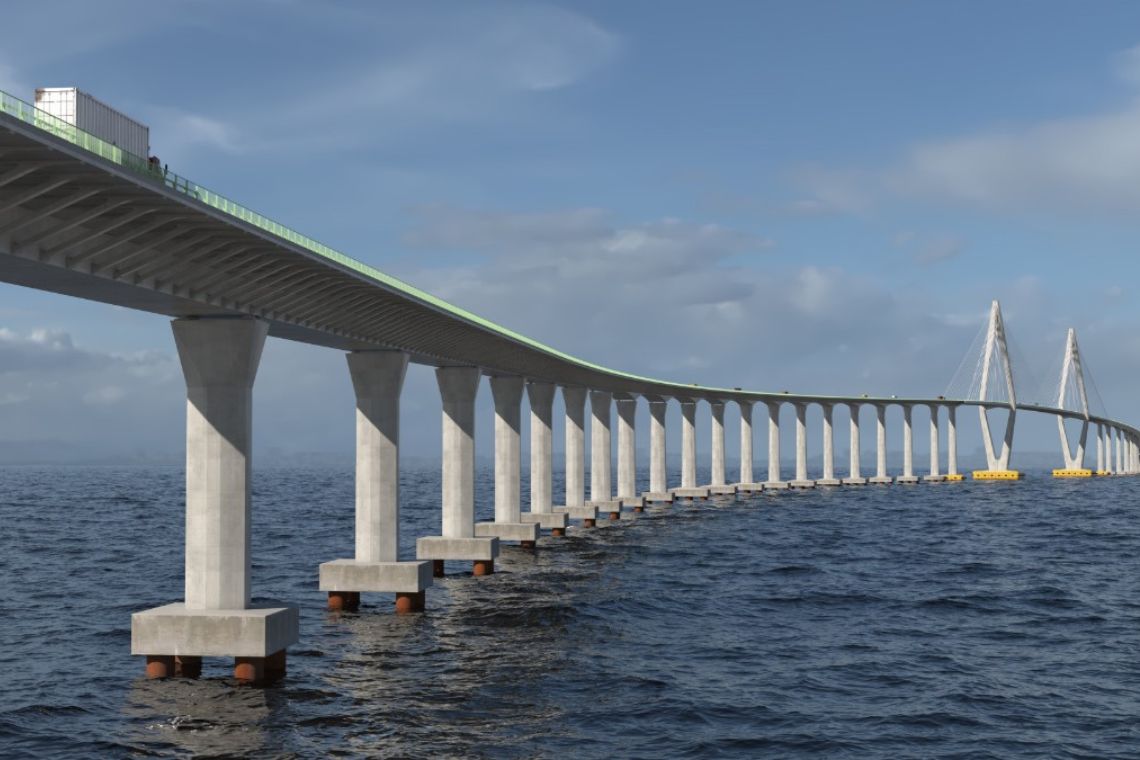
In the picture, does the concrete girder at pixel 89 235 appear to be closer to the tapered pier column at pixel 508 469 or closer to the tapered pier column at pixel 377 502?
the tapered pier column at pixel 377 502

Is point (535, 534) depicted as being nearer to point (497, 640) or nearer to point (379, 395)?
point (379, 395)

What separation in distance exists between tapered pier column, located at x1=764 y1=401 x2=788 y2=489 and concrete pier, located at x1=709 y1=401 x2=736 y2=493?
1734 centimetres

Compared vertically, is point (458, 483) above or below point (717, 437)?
below

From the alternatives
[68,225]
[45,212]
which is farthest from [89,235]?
[45,212]

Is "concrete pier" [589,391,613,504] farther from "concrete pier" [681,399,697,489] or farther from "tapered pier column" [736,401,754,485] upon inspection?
"tapered pier column" [736,401,754,485]

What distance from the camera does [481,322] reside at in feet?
190

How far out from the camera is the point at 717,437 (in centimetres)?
16188

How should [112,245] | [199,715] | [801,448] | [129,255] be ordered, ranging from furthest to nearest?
[801,448] < [199,715] < [129,255] < [112,245]

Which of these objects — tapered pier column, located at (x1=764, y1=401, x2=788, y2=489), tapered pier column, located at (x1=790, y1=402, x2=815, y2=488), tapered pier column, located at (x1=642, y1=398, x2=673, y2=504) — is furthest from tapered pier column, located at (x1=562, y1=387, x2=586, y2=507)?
tapered pier column, located at (x1=790, y1=402, x2=815, y2=488)

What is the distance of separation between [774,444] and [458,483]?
411 ft

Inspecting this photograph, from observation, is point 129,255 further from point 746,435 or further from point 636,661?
point 746,435

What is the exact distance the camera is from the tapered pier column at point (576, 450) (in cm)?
9919

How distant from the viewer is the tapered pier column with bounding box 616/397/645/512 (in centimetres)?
12094

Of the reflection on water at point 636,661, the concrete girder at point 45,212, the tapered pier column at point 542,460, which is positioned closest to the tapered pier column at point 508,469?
the reflection on water at point 636,661
